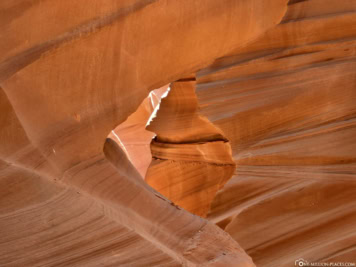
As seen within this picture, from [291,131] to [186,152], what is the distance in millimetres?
722

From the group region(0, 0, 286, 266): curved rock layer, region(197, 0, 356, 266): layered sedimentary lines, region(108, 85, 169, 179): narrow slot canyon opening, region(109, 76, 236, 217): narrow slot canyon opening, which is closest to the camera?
region(0, 0, 286, 266): curved rock layer

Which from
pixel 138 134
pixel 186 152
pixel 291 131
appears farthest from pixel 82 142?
pixel 138 134

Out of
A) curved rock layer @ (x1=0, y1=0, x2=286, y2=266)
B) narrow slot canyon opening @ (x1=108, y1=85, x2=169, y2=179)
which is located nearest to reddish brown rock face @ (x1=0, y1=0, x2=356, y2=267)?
curved rock layer @ (x1=0, y1=0, x2=286, y2=266)

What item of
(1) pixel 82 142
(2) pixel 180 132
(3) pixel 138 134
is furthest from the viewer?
(3) pixel 138 134

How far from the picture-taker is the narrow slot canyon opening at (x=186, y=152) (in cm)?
307

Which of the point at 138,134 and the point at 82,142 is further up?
the point at 82,142

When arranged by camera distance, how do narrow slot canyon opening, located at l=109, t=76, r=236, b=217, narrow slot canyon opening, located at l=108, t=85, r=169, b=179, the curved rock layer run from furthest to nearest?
narrow slot canyon opening, located at l=108, t=85, r=169, b=179 → narrow slot canyon opening, located at l=109, t=76, r=236, b=217 → the curved rock layer

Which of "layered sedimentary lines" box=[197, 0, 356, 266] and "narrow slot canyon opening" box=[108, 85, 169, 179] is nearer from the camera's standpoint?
"layered sedimentary lines" box=[197, 0, 356, 266]

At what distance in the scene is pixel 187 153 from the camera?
322 centimetres

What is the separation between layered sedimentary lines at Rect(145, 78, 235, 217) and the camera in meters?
3.07

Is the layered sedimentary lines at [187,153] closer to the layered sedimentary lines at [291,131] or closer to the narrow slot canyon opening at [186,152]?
the narrow slot canyon opening at [186,152]

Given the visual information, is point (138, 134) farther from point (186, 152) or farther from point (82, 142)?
point (82, 142)

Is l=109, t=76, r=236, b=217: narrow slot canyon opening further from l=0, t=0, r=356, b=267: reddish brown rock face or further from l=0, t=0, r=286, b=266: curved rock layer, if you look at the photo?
l=0, t=0, r=286, b=266: curved rock layer

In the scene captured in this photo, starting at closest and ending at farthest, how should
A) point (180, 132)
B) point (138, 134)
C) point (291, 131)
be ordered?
point (291, 131) → point (180, 132) → point (138, 134)
